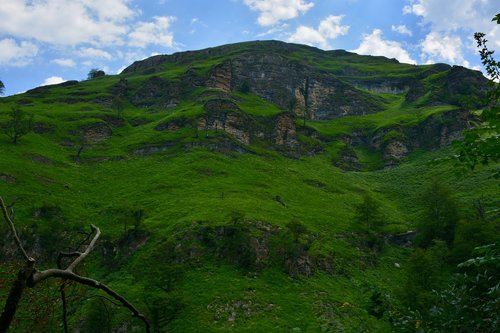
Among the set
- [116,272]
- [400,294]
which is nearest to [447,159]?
[400,294]

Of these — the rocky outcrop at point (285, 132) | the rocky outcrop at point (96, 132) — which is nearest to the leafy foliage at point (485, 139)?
the rocky outcrop at point (96, 132)

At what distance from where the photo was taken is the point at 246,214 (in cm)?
7069

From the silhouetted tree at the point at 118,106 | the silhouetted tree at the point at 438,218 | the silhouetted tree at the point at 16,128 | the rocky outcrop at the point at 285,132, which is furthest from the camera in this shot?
the silhouetted tree at the point at 118,106

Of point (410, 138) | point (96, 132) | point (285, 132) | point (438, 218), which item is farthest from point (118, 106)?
point (438, 218)

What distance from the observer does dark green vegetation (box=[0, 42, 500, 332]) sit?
44531 mm

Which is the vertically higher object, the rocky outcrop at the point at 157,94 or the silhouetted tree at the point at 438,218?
the rocky outcrop at the point at 157,94

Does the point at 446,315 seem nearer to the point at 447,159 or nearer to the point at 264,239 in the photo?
the point at 447,159

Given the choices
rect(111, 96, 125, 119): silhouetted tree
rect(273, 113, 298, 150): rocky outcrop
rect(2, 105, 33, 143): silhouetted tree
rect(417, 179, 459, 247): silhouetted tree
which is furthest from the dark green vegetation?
rect(2, 105, 33, 143): silhouetted tree

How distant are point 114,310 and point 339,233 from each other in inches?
1716

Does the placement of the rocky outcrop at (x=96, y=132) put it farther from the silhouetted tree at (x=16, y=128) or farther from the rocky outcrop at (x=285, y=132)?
the rocky outcrop at (x=285, y=132)

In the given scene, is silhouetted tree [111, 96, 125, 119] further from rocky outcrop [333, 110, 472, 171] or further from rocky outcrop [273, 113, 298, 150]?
rocky outcrop [333, 110, 472, 171]

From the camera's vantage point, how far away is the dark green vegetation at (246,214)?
4453 cm

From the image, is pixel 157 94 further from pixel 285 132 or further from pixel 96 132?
pixel 285 132

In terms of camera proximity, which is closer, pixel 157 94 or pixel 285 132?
pixel 285 132
